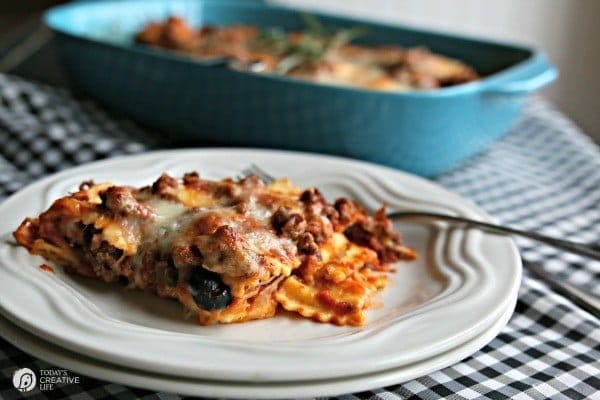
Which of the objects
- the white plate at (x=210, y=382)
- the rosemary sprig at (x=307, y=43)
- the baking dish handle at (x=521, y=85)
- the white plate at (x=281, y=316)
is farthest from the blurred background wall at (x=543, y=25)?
the white plate at (x=210, y=382)

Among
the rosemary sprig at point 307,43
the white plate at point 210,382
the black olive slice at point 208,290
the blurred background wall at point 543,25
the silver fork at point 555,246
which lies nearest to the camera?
the white plate at point 210,382

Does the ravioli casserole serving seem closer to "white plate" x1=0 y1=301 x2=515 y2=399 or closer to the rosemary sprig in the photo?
"white plate" x1=0 y1=301 x2=515 y2=399

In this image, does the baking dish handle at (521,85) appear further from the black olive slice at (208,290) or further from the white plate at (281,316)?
the black olive slice at (208,290)

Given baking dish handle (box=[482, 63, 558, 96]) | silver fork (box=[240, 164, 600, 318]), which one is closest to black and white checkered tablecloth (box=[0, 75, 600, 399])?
silver fork (box=[240, 164, 600, 318])

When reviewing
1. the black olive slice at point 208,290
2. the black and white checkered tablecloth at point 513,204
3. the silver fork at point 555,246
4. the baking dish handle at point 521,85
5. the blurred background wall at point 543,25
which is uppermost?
the baking dish handle at point 521,85

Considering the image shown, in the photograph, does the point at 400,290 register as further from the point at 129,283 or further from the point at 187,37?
the point at 187,37

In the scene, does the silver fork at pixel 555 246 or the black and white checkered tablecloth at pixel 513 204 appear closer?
the black and white checkered tablecloth at pixel 513 204
